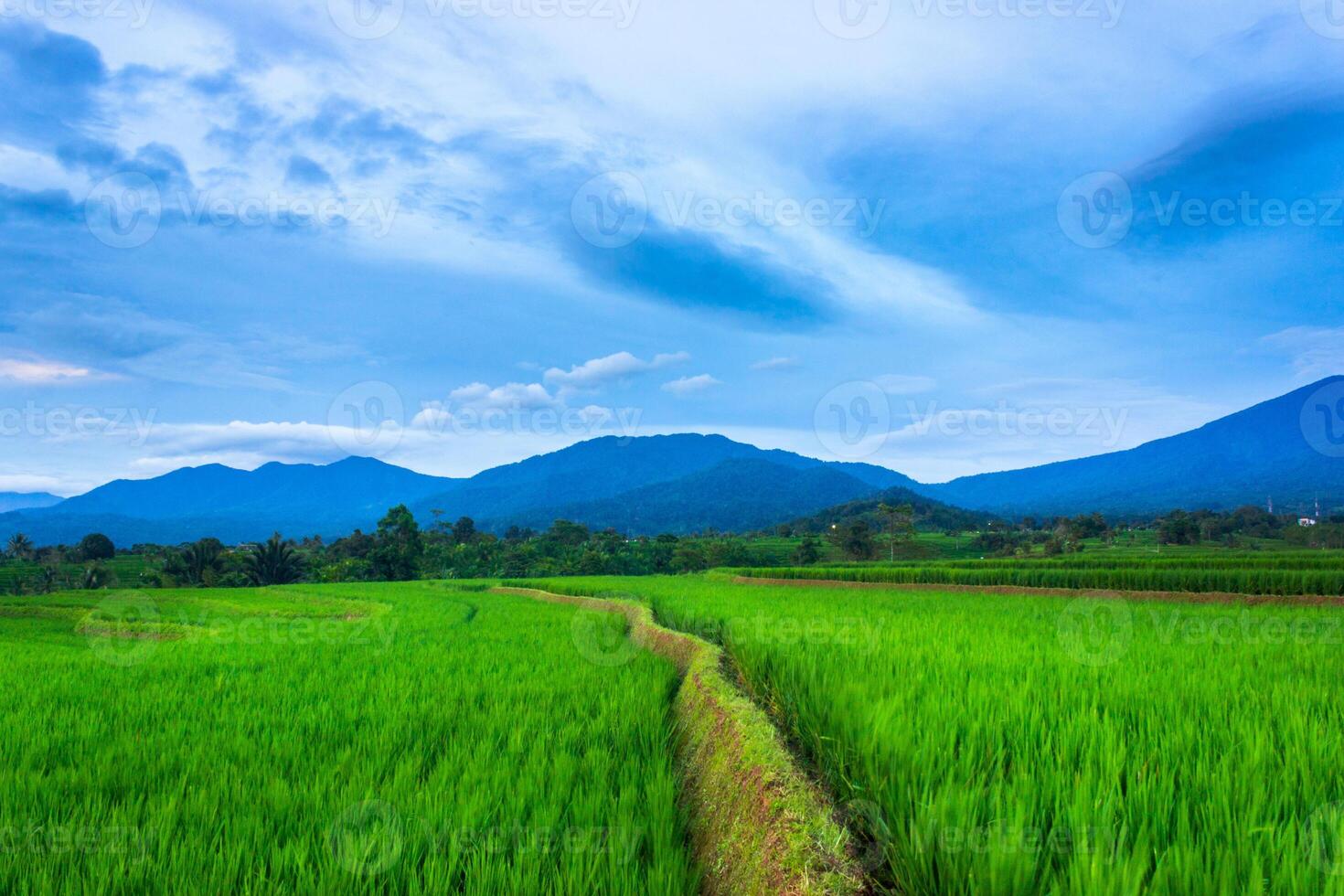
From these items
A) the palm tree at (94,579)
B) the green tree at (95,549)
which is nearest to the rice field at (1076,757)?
the palm tree at (94,579)

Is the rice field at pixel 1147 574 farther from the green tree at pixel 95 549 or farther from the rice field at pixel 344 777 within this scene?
the green tree at pixel 95 549

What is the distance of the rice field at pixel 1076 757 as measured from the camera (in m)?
1.84

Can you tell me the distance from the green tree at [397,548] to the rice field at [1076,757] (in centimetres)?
5711

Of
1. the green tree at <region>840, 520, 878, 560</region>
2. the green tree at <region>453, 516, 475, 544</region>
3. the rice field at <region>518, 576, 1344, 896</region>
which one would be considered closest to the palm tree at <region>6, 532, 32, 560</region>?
the green tree at <region>453, 516, 475, 544</region>

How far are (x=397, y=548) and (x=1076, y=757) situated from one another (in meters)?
61.2

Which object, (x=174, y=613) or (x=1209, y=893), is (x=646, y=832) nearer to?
(x=1209, y=893)

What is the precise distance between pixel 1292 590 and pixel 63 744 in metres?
24.6

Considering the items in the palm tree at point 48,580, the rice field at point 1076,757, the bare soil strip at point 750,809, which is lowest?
the palm tree at point 48,580

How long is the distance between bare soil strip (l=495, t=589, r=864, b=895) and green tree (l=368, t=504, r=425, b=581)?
57.6m

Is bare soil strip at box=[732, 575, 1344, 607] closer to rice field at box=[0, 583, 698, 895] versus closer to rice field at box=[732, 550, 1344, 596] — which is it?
rice field at box=[732, 550, 1344, 596]

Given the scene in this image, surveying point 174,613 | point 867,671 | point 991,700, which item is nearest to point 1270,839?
point 991,700

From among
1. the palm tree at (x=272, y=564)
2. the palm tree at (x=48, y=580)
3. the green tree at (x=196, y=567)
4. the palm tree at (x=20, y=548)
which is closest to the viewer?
the palm tree at (x=272, y=564)

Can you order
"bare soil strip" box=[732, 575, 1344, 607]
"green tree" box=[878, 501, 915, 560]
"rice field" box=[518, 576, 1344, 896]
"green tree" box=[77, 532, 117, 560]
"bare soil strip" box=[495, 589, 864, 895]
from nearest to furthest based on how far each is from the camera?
"rice field" box=[518, 576, 1344, 896] < "bare soil strip" box=[495, 589, 864, 895] < "bare soil strip" box=[732, 575, 1344, 607] < "green tree" box=[878, 501, 915, 560] < "green tree" box=[77, 532, 117, 560]

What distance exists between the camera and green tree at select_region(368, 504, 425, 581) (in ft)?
185
